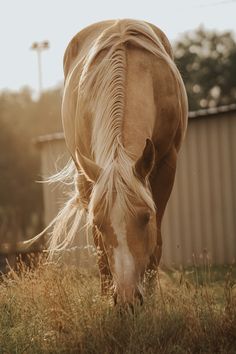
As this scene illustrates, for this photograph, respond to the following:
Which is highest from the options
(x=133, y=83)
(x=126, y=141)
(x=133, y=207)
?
(x=133, y=83)

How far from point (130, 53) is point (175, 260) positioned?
20.1ft

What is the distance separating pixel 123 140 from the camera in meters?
4.73

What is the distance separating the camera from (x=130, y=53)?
17.9ft

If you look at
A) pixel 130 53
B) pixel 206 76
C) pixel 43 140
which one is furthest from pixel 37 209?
pixel 130 53

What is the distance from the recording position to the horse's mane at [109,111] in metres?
4.38

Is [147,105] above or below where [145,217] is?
above

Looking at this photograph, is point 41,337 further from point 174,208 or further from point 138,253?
point 174,208

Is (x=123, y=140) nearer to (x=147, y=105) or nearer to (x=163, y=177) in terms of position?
(x=147, y=105)

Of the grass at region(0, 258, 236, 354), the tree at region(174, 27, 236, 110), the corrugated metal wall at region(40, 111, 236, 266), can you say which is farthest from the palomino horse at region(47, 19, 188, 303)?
the tree at region(174, 27, 236, 110)

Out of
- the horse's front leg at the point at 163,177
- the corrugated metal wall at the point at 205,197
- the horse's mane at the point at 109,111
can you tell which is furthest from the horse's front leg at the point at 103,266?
the corrugated metal wall at the point at 205,197

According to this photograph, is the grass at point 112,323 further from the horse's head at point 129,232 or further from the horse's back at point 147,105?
the horse's back at point 147,105

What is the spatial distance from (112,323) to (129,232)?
556 mm

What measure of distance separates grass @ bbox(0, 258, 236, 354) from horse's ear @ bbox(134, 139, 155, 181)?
30.8 inches

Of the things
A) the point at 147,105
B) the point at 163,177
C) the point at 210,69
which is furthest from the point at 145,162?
the point at 210,69
